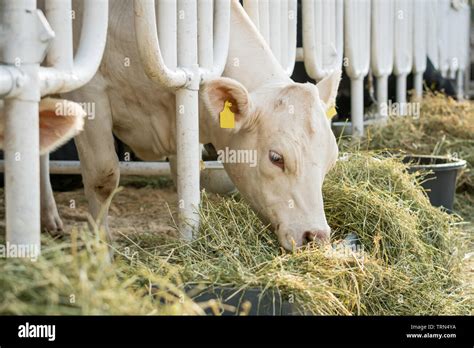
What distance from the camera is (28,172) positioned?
2766mm

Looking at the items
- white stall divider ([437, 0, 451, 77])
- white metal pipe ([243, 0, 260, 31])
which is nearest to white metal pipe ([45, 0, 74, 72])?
white metal pipe ([243, 0, 260, 31])

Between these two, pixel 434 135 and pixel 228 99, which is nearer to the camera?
pixel 228 99

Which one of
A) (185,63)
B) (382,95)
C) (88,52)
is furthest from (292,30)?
(382,95)

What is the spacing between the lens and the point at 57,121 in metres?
2.96

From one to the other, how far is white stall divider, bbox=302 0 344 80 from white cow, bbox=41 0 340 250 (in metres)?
1.17

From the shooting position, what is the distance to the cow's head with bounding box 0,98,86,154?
290cm

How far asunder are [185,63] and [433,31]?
6.86m

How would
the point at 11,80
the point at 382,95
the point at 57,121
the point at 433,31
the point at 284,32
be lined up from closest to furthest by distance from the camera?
the point at 11,80 < the point at 57,121 < the point at 284,32 < the point at 382,95 < the point at 433,31

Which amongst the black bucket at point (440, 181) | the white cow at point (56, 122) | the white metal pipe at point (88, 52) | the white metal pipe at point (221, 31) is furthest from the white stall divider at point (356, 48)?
the white cow at point (56, 122)

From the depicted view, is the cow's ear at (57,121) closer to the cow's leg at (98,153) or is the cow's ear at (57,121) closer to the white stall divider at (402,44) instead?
the cow's leg at (98,153)

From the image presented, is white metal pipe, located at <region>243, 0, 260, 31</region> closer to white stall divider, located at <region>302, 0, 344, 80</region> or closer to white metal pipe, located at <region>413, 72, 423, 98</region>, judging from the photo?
white stall divider, located at <region>302, 0, 344, 80</region>

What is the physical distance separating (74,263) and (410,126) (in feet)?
18.1

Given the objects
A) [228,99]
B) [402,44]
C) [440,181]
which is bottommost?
[440,181]

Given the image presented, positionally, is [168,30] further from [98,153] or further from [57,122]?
[57,122]
